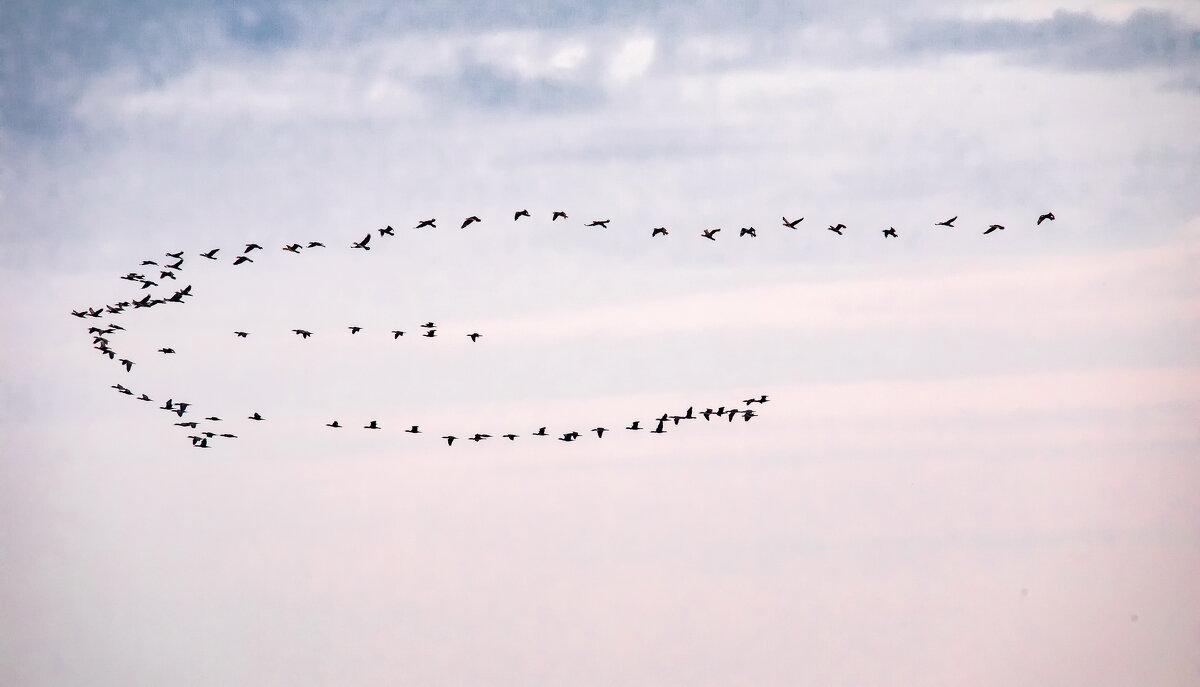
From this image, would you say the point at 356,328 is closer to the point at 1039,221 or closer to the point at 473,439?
the point at 473,439

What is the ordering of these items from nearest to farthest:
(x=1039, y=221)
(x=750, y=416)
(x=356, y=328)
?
(x=1039, y=221) < (x=356, y=328) < (x=750, y=416)

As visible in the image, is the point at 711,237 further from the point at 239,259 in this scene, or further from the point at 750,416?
the point at 239,259

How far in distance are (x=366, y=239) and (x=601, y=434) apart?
23.6 meters

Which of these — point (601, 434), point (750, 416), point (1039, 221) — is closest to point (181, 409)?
point (601, 434)

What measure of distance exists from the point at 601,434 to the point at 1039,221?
3649cm

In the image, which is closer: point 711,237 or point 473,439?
point 711,237

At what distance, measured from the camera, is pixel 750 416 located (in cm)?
12912

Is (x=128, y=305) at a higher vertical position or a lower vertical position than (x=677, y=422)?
higher

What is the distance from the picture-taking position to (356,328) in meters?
120

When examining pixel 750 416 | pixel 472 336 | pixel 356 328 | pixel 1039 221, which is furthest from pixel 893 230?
pixel 356 328

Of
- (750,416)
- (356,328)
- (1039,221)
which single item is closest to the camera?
(1039,221)

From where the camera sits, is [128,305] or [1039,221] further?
[128,305]

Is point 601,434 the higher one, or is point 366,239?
point 366,239

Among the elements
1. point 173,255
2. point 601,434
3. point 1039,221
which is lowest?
point 601,434
